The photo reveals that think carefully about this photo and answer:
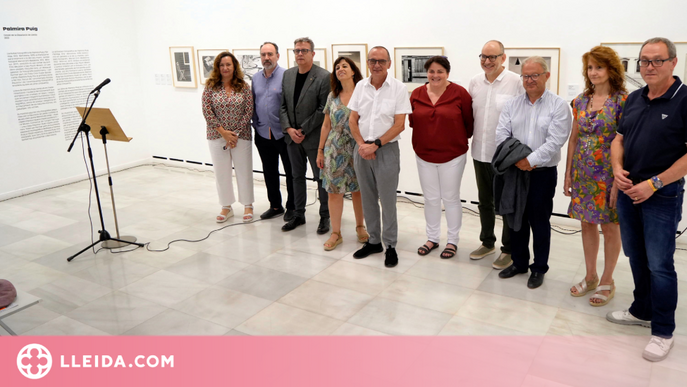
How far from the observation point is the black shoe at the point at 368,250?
205 inches

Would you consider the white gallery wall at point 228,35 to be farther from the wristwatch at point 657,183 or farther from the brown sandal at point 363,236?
the wristwatch at point 657,183

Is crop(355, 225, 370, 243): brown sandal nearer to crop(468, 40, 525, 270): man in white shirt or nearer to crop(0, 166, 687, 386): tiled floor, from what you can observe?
crop(0, 166, 687, 386): tiled floor

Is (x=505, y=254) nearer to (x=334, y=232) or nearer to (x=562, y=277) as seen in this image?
(x=562, y=277)

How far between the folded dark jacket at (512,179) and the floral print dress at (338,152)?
1.38m

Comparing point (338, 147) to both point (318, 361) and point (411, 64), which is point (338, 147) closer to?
point (411, 64)

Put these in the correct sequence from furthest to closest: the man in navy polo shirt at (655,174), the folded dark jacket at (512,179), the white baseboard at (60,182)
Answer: the white baseboard at (60,182) < the folded dark jacket at (512,179) < the man in navy polo shirt at (655,174)

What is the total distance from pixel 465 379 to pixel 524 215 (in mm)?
1592

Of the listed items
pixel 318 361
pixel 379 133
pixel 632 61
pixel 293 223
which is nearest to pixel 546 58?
pixel 632 61

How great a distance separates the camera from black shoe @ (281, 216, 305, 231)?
19.7 feet

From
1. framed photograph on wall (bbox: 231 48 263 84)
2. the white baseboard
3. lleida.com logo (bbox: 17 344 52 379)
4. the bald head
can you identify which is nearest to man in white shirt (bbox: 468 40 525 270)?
the bald head

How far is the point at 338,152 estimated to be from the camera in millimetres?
5156

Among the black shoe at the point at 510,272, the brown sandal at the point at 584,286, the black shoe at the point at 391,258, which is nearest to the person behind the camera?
the brown sandal at the point at 584,286

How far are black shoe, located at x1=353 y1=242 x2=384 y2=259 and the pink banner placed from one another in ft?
4.76

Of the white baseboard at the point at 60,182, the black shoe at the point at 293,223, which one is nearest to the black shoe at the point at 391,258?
the black shoe at the point at 293,223
